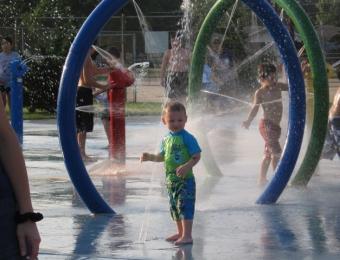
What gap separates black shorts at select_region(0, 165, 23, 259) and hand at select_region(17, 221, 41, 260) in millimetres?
19

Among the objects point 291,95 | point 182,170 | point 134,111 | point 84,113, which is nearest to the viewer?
point 182,170

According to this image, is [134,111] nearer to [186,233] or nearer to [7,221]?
[186,233]

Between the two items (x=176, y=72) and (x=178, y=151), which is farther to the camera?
(x=176, y=72)

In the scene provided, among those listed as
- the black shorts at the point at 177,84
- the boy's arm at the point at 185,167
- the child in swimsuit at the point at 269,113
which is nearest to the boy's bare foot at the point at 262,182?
the child in swimsuit at the point at 269,113

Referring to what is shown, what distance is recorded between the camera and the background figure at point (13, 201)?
332 cm

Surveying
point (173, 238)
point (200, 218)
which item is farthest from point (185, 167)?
point (200, 218)

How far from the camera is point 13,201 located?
3375 millimetres

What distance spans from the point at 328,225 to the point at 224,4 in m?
3.42

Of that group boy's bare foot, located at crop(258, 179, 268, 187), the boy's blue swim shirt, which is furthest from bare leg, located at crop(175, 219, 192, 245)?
boy's bare foot, located at crop(258, 179, 268, 187)

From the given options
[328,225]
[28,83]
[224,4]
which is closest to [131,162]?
[224,4]

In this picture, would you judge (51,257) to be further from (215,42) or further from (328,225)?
(215,42)

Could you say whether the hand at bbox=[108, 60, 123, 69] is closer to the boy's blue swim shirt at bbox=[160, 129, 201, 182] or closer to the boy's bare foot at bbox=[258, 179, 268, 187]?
the boy's bare foot at bbox=[258, 179, 268, 187]

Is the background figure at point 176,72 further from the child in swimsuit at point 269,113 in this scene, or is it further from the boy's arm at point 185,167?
the boy's arm at point 185,167

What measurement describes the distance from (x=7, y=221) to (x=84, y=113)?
28.3ft
